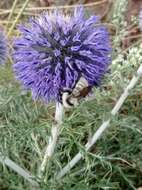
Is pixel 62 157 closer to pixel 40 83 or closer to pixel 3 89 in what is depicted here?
pixel 3 89

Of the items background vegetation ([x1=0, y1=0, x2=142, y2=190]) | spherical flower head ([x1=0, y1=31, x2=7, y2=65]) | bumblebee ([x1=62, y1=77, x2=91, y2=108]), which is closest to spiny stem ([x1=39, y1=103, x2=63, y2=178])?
background vegetation ([x1=0, y1=0, x2=142, y2=190])

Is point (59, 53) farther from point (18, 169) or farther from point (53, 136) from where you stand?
point (18, 169)

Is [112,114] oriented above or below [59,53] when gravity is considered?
below

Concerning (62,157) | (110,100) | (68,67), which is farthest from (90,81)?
(110,100)

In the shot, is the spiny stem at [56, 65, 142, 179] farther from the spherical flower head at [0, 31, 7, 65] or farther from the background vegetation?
the spherical flower head at [0, 31, 7, 65]

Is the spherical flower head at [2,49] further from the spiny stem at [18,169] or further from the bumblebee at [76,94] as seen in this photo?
the bumblebee at [76,94]

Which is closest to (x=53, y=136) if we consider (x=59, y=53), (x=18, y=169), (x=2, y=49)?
(x=18, y=169)
